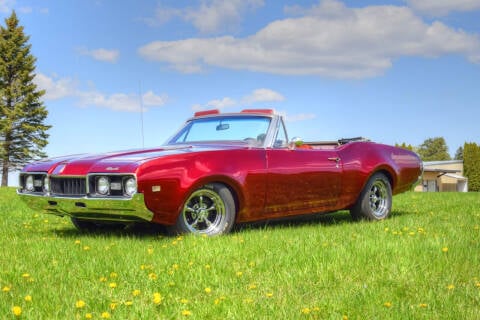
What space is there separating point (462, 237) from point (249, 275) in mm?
2893

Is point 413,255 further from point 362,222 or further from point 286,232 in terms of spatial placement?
point 362,222

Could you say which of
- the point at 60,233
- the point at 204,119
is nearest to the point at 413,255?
the point at 204,119

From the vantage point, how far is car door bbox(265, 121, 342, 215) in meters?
7.17

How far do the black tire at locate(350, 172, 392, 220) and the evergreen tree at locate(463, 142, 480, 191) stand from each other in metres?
59.2

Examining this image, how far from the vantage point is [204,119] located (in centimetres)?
806

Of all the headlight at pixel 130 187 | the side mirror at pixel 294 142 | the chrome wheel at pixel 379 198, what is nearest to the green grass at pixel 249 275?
the headlight at pixel 130 187

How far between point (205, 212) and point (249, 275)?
2.15m

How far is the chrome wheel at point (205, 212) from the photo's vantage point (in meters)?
6.61

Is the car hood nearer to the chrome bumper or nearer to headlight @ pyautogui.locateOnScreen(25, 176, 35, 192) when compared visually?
headlight @ pyautogui.locateOnScreen(25, 176, 35, 192)

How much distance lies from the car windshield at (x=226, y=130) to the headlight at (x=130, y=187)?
1.74 meters

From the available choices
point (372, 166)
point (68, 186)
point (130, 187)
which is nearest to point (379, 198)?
point (372, 166)

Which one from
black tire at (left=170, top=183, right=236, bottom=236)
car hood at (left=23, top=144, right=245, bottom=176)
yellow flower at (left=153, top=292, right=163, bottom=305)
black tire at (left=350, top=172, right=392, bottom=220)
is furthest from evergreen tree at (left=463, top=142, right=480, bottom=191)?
yellow flower at (left=153, top=292, right=163, bottom=305)

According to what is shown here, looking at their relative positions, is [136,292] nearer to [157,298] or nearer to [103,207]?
[157,298]

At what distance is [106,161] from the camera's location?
21.1 ft
